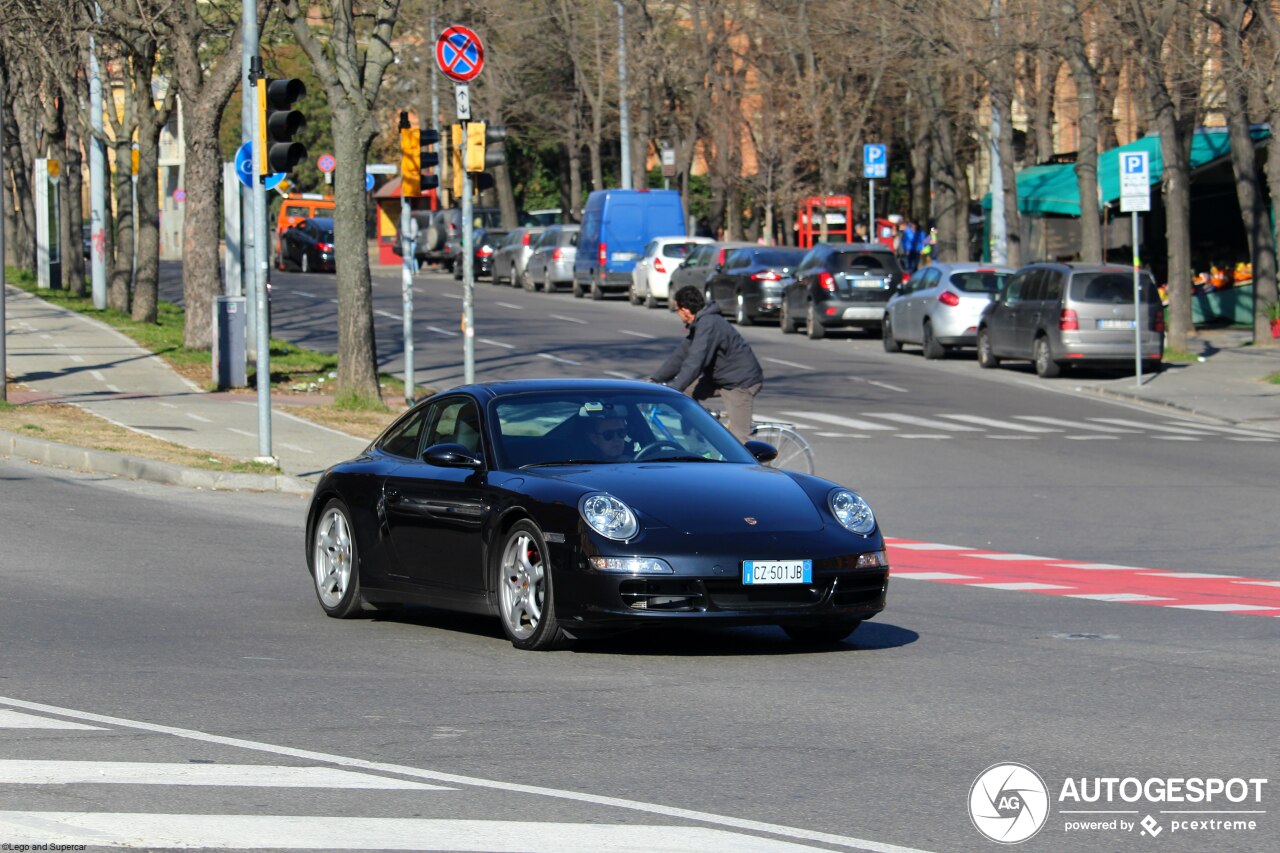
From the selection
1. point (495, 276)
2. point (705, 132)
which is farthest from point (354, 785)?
point (705, 132)

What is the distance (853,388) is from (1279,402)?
6144mm

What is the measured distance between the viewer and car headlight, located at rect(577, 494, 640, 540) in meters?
9.05

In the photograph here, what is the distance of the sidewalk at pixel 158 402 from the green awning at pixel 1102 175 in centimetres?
1902

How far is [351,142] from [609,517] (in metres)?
14.9

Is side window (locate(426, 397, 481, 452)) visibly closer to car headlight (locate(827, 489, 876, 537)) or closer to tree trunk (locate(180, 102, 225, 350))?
car headlight (locate(827, 489, 876, 537))

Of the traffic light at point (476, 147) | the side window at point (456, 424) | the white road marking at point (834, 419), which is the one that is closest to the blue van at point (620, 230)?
the white road marking at point (834, 419)

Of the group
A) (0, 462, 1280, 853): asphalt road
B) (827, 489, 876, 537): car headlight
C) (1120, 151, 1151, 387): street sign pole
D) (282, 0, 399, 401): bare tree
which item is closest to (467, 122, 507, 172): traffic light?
(282, 0, 399, 401): bare tree

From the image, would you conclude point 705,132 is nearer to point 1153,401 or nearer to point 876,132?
point 876,132

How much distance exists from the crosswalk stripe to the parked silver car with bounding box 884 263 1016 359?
98.4 feet

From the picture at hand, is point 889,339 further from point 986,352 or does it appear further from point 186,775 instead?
point 186,775

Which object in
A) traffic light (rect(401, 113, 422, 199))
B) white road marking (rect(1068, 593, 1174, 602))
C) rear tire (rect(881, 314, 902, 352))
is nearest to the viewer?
white road marking (rect(1068, 593, 1174, 602))

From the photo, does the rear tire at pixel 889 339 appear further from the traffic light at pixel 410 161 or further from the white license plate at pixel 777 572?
the white license plate at pixel 777 572

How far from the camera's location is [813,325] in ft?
132

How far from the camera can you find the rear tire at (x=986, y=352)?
3412cm
